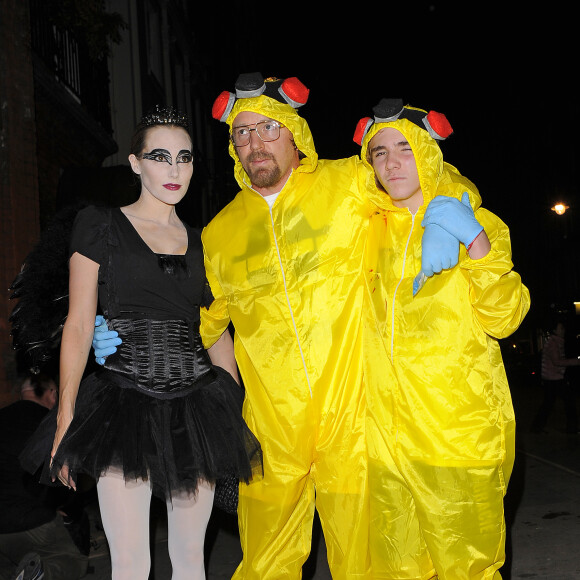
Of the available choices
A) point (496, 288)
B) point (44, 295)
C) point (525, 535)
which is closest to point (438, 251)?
point (496, 288)

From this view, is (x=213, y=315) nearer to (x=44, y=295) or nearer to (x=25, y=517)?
(x=44, y=295)

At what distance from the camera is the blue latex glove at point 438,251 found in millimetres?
2826

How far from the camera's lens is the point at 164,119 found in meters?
3.10

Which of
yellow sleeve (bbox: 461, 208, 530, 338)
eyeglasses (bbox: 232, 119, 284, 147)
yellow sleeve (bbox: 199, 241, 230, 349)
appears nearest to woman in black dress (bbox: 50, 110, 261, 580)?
yellow sleeve (bbox: 199, 241, 230, 349)

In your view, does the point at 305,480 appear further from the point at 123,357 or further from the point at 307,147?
the point at 307,147

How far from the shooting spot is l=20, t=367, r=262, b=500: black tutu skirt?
263 centimetres

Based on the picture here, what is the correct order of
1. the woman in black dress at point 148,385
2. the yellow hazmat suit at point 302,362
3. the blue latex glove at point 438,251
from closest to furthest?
the woman in black dress at point 148,385 → the blue latex glove at point 438,251 → the yellow hazmat suit at point 302,362

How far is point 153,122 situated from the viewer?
10.1 ft

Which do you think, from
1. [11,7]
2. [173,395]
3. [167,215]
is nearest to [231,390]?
[173,395]

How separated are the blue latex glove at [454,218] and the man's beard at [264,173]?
0.72m

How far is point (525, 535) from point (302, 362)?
2940mm

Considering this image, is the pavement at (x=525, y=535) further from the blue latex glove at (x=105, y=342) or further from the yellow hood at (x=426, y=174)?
the yellow hood at (x=426, y=174)

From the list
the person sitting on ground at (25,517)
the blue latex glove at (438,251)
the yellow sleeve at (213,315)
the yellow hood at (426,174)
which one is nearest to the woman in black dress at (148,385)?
the yellow sleeve at (213,315)

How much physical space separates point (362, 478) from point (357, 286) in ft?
2.66
